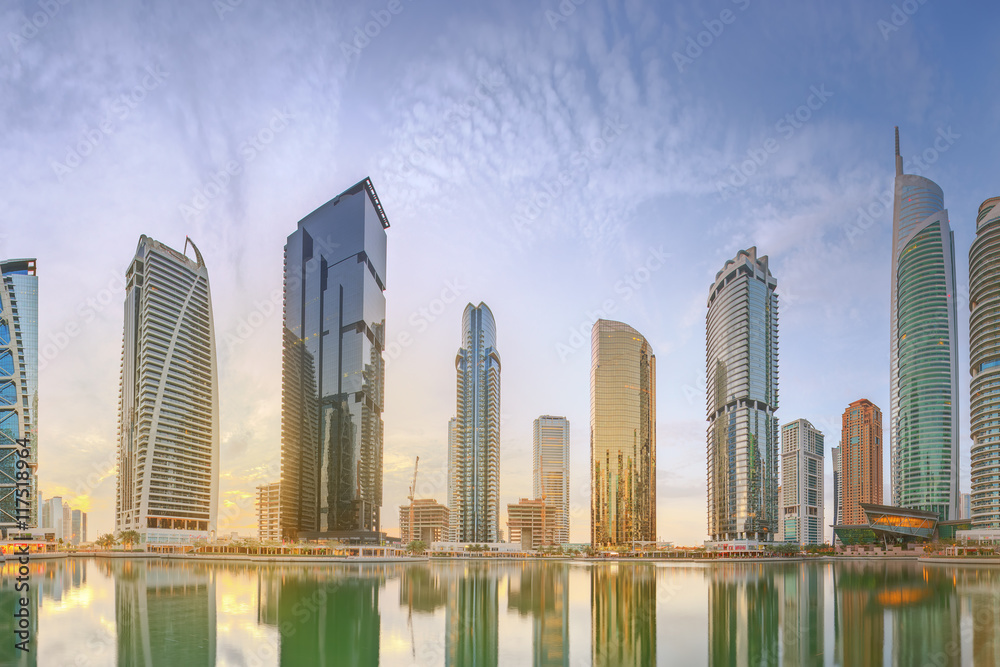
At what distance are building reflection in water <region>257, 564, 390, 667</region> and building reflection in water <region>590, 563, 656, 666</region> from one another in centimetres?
1101

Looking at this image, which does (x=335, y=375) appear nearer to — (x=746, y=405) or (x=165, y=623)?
(x=746, y=405)

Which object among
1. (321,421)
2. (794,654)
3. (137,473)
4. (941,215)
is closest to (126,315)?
(137,473)

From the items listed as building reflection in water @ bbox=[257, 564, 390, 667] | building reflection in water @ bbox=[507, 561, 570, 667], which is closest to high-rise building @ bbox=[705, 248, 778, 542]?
building reflection in water @ bbox=[507, 561, 570, 667]

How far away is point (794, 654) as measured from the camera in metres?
31.6

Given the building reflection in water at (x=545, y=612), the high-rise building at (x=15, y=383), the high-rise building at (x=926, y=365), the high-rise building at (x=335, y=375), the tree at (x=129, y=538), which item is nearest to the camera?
the building reflection in water at (x=545, y=612)

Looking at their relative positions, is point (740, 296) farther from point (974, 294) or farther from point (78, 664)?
point (78, 664)

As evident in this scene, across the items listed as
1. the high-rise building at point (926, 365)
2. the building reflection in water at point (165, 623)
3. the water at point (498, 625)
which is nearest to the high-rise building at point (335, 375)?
the water at point (498, 625)

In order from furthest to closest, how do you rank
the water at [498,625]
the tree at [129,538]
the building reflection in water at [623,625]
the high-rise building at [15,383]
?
the tree at [129,538] → the high-rise building at [15,383] → the building reflection in water at [623,625] → the water at [498,625]

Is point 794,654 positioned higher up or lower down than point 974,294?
lower down

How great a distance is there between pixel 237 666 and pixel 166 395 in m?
145

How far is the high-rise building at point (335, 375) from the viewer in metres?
163

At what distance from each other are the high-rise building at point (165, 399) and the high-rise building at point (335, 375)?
2071cm

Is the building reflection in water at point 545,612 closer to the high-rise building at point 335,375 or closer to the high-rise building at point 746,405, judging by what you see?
the high-rise building at point 335,375

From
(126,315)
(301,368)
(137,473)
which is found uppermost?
(126,315)
